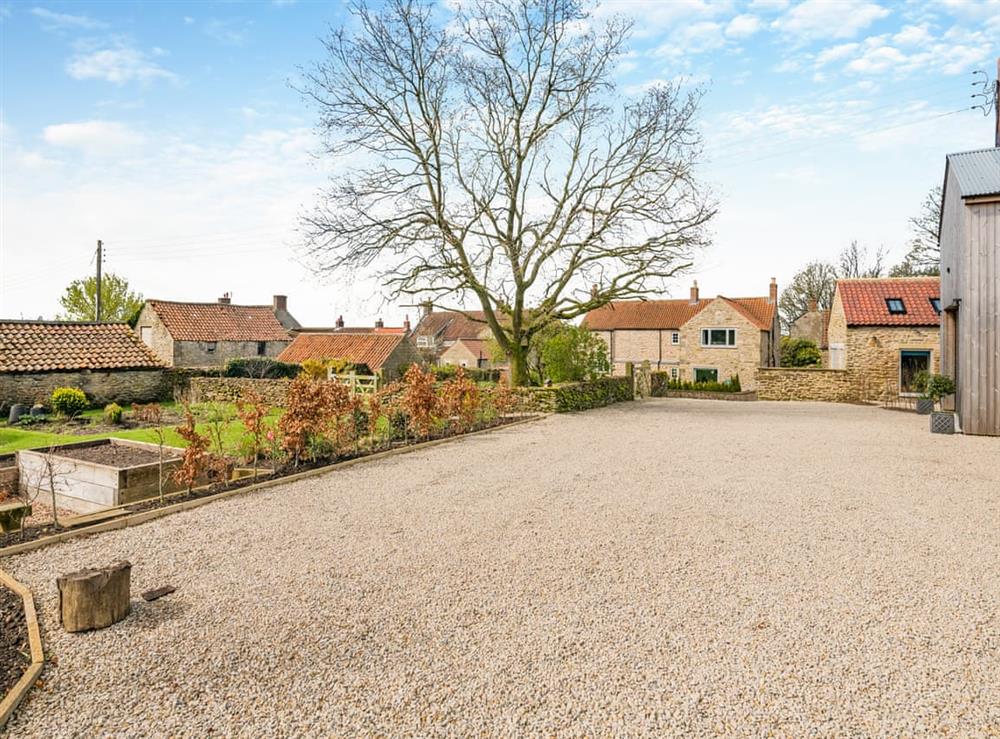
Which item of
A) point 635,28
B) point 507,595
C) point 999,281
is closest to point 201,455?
point 507,595

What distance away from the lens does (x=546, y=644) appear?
14.9ft

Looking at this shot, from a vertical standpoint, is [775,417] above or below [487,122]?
below

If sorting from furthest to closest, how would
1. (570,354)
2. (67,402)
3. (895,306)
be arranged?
(895,306)
(570,354)
(67,402)

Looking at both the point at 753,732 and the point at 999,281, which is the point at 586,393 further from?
the point at 753,732

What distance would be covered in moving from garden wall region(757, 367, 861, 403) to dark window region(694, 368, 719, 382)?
12952mm

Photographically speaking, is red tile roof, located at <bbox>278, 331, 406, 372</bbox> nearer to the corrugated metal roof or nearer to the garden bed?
the corrugated metal roof

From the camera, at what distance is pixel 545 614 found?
5.04 m

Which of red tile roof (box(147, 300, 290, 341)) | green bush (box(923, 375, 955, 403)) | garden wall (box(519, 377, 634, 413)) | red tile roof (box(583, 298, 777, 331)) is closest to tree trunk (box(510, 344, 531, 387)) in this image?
garden wall (box(519, 377, 634, 413))

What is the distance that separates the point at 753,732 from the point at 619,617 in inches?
59.3

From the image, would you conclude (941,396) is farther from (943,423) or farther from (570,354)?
(570,354)

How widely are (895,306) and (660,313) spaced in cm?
2141

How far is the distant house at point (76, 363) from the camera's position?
64.1 ft

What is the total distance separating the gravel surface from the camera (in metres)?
3.76

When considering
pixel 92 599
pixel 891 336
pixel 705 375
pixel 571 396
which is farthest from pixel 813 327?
pixel 92 599
